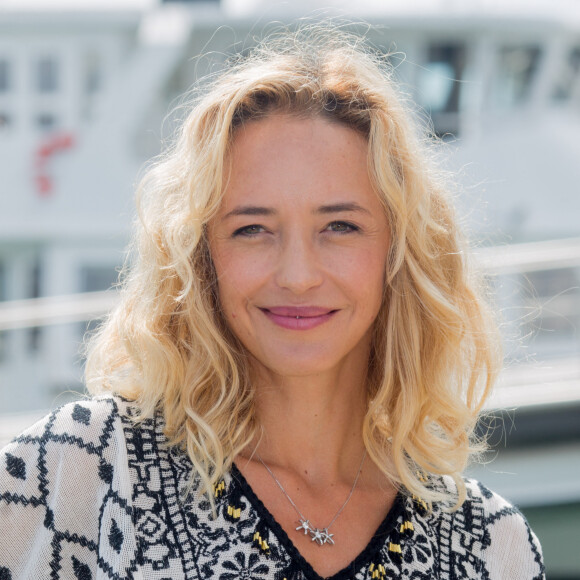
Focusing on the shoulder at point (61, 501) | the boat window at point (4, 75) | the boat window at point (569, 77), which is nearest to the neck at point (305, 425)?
the shoulder at point (61, 501)

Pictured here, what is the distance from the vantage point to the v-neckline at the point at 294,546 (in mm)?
1567

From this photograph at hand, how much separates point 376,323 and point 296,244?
1.27 feet

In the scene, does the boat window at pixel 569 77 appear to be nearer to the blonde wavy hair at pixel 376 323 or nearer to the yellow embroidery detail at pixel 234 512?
the blonde wavy hair at pixel 376 323

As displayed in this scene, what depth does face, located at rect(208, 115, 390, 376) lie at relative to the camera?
159 cm

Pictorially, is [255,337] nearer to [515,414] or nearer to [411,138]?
[411,138]

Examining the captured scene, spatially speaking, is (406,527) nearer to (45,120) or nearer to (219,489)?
(219,489)

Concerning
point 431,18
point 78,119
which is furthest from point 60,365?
point 431,18

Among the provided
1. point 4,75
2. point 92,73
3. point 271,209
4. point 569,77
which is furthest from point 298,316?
point 4,75

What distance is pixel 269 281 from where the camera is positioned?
160 cm

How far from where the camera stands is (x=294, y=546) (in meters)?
1.59

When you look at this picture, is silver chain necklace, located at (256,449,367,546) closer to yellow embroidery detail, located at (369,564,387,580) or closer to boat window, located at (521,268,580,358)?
yellow embroidery detail, located at (369,564,387,580)

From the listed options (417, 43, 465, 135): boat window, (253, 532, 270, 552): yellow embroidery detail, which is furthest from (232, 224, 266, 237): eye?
(417, 43, 465, 135): boat window

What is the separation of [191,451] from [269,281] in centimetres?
34

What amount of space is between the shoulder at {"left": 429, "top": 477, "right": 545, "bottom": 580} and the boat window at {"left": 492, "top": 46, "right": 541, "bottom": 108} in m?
7.15
